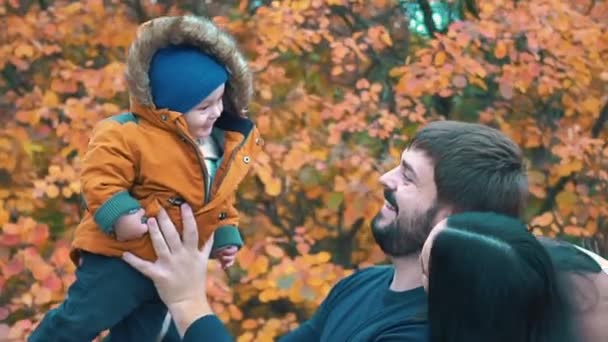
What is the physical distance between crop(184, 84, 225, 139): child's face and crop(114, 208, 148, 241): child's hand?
0.25m

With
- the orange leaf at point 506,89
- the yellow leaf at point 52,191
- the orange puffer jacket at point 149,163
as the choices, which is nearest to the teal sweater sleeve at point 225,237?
the orange puffer jacket at point 149,163

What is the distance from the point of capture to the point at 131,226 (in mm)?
2123

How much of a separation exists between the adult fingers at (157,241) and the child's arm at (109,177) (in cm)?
6

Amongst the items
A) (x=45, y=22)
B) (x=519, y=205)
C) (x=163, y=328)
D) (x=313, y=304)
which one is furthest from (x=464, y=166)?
(x=45, y=22)

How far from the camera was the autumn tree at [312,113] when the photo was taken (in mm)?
4109

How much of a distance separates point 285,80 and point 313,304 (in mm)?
1213

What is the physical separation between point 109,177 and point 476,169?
2.85ft

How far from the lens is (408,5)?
5.02 metres

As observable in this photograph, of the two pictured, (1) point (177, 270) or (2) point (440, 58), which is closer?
(1) point (177, 270)

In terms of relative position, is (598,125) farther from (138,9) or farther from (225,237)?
(225,237)

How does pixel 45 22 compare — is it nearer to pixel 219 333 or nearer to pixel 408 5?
pixel 408 5

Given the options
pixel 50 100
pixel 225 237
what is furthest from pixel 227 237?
pixel 50 100

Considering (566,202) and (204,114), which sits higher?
(204,114)

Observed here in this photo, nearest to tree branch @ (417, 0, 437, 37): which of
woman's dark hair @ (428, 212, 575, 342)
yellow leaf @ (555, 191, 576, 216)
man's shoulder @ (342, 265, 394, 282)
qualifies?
yellow leaf @ (555, 191, 576, 216)
